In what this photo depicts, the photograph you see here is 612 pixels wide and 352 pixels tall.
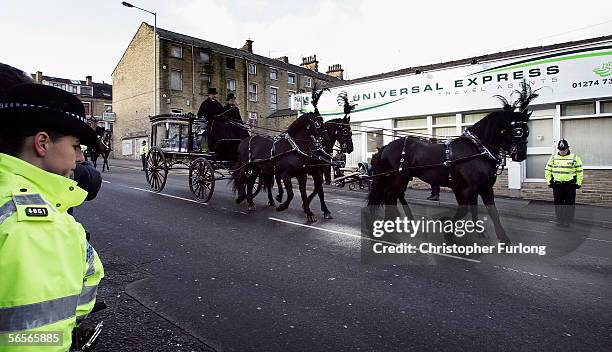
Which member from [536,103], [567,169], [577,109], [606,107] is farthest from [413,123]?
[567,169]

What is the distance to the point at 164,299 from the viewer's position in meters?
3.82

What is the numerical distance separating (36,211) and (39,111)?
0.39 m

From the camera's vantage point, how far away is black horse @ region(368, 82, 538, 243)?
20.7 feet

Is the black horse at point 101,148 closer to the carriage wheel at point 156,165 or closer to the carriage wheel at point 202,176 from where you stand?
the carriage wheel at point 156,165

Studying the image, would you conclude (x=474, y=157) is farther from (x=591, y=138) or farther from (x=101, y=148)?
(x=591, y=138)

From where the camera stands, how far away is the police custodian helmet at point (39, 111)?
1.28 meters

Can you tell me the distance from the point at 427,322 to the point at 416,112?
46.3 ft

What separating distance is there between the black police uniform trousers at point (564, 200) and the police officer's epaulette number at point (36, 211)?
10093 millimetres

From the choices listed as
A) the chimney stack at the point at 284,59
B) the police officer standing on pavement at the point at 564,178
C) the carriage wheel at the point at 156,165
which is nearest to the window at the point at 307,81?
the chimney stack at the point at 284,59

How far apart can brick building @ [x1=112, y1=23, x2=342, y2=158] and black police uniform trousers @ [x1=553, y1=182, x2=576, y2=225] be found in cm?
2318

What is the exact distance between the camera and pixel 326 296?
3949 millimetres

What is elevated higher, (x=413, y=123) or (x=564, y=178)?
(x=413, y=123)

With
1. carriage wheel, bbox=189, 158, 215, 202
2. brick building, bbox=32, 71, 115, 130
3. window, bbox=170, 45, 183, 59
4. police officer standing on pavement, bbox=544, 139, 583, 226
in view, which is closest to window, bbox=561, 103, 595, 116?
police officer standing on pavement, bbox=544, 139, 583, 226

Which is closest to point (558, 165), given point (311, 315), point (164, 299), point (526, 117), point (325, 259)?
point (526, 117)
